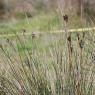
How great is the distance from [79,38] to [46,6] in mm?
10721

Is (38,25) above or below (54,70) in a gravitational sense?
below

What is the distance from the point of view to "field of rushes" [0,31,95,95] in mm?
4172

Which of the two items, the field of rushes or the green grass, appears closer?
the field of rushes

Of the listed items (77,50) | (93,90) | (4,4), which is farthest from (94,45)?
(4,4)

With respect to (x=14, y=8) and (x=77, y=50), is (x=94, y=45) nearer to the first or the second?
(x=77, y=50)

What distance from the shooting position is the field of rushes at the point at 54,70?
4.17 metres

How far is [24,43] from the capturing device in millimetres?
4590

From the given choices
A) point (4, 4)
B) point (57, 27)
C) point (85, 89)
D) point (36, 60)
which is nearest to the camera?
point (85, 89)

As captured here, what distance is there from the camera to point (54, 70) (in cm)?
434

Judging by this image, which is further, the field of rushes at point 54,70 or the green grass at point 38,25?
the green grass at point 38,25

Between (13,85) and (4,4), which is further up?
(13,85)

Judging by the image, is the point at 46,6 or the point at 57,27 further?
the point at 46,6

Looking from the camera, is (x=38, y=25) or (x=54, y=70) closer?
(x=54, y=70)

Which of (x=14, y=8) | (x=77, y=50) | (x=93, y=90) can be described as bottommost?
(x=14, y=8)
